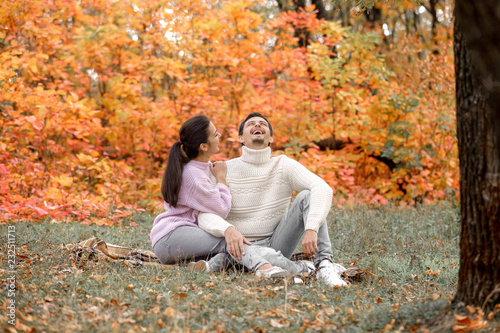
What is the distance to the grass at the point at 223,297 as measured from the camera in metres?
2.31

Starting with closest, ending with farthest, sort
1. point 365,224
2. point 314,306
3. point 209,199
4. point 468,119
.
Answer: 1. point 468,119
2. point 314,306
3. point 209,199
4. point 365,224

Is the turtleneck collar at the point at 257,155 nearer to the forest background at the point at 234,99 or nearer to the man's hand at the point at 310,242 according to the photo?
the man's hand at the point at 310,242

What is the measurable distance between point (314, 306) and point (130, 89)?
589 cm

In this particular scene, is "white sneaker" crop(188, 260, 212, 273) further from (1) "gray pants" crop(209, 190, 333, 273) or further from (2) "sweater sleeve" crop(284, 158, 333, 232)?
(2) "sweater sleeve" crop(284, 158, 333, 232)

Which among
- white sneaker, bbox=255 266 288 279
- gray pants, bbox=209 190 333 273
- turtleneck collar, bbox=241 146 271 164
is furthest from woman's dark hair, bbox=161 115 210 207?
white sneaker, bbox=255 266 288 279

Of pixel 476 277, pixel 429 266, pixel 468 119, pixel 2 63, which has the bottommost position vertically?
pixel 429 266

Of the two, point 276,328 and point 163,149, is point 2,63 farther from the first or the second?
point 276,328

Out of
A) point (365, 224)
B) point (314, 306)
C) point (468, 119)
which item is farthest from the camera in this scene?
point (365, 224)

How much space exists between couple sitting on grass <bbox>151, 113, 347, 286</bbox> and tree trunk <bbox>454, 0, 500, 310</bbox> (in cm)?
117

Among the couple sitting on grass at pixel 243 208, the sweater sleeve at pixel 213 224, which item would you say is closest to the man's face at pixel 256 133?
the couple sitting on grass at pixel 243 208

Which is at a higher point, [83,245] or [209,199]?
[209,199]

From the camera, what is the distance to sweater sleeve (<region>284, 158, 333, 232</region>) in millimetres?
3395

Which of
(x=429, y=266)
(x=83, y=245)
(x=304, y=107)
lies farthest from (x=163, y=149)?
(x=429, y=266)

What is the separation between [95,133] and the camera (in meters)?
8.50
